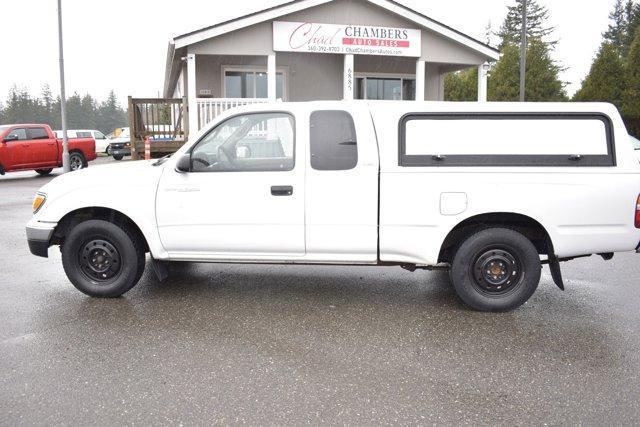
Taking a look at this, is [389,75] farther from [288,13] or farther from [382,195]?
[382,195]

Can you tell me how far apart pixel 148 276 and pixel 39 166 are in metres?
15.2

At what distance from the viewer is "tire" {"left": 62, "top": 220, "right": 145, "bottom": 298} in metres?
5.32

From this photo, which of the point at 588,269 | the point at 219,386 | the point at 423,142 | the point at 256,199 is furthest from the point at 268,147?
the point at 588,269

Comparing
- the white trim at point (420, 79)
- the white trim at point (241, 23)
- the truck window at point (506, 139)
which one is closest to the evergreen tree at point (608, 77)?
the white trim at point (420, 79)

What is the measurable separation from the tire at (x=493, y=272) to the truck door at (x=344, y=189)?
794mm

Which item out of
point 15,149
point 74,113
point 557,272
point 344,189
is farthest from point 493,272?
point 74,113

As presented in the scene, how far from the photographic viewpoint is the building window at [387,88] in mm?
18938

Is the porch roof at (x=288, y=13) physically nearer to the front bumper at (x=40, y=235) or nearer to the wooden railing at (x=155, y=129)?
the wooden railing at (x=155, y=129)

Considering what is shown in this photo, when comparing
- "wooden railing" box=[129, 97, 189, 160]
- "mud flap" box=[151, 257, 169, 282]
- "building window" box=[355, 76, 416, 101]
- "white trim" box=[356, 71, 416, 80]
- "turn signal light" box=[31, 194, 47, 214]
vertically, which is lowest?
"mud flap" box=[151, 257, 169, 282]

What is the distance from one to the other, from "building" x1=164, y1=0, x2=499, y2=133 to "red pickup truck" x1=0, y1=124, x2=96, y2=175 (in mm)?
5026

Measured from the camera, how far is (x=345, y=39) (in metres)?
16.5

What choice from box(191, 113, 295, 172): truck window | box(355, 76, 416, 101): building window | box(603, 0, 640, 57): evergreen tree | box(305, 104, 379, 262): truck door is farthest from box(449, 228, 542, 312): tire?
box(603, 0, 640, 57): evergreen tree

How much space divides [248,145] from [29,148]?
641 inches

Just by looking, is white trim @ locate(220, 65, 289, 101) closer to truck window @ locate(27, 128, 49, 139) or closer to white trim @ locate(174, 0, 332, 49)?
white trim @ locate(174, 0, 332, 49)
